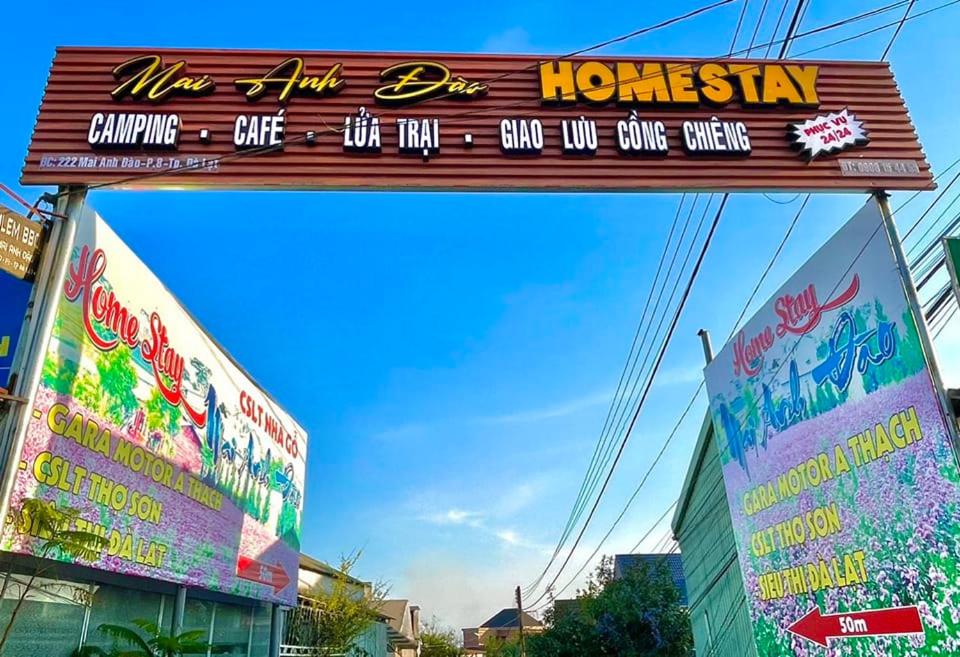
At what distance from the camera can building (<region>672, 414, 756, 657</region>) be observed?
13.3 m

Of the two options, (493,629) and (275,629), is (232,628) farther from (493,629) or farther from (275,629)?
(493,629)

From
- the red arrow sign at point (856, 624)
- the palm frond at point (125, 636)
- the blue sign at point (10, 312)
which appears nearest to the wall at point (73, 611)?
the palm frond at point (125, 636)

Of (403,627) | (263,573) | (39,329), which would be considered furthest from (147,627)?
(403,627)

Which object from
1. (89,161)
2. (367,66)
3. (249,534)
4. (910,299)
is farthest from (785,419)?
(89,161)

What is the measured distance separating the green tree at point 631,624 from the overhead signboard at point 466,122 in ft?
48.0

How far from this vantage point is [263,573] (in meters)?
12.2

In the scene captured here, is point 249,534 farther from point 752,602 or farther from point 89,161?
point 752,602

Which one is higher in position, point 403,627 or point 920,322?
point 920,322

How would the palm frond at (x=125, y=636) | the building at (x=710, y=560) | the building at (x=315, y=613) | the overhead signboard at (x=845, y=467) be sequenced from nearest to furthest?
the overhead signboard at (x=845, y=467) → the palm frond at (x=125, y=636) → the building at (x=710, y=560) → the building at (x=315, y=613)

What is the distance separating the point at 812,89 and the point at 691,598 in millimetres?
12833

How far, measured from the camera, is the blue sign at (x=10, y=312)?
21.8ft

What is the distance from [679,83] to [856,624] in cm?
777

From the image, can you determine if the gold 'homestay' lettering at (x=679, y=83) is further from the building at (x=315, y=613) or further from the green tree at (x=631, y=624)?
the green tree at (x=631, y=624)

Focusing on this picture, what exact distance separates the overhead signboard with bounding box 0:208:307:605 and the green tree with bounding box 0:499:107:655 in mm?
47
